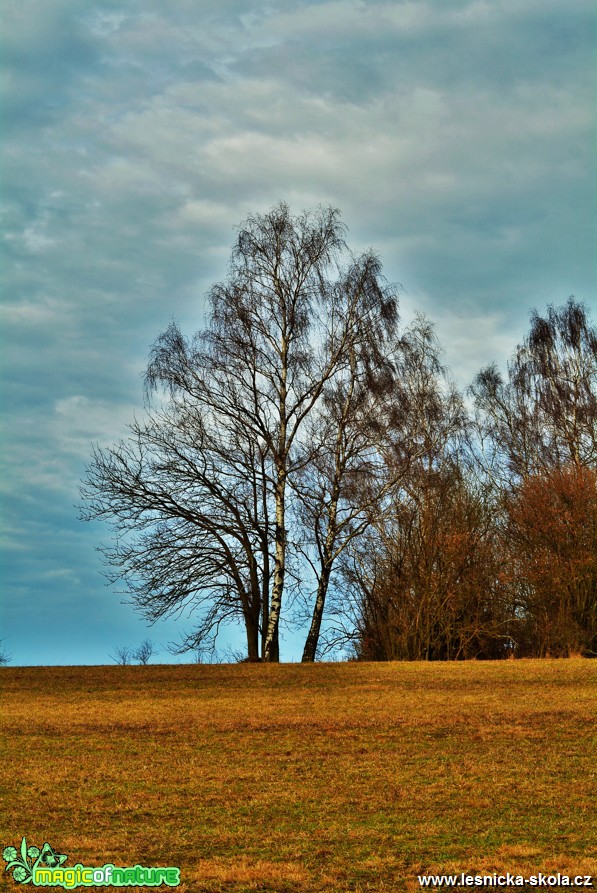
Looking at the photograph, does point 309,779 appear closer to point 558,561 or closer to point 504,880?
point 504,880

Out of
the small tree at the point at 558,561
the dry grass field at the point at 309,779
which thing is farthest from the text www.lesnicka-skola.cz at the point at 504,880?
the small tree at the point at 558,561

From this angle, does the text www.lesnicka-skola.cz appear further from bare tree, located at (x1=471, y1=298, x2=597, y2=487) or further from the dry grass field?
bare tree, located at (x1=471, y1=298, x2=597, y2=487)

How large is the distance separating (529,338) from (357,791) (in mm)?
28240

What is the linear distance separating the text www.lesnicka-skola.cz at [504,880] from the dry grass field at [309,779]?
12cm

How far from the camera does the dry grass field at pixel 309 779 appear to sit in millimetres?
6582

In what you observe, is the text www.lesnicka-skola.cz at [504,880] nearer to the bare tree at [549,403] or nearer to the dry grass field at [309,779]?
the dry grass field at [309,779]

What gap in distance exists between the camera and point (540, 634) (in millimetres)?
24812

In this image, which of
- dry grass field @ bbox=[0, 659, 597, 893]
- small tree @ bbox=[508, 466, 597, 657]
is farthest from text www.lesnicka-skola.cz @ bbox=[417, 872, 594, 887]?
small tree @ bbox=[508, 466, 597, 657]

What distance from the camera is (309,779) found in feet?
30.5

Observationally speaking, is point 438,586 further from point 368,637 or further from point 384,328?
point 384,328

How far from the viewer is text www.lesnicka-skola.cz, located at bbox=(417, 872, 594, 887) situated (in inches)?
234

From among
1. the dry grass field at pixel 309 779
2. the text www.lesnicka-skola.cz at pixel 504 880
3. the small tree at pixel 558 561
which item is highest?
the small tree at pixel 558 561

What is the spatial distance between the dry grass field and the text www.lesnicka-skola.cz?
0.12 metres

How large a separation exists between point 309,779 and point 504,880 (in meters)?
3.55
